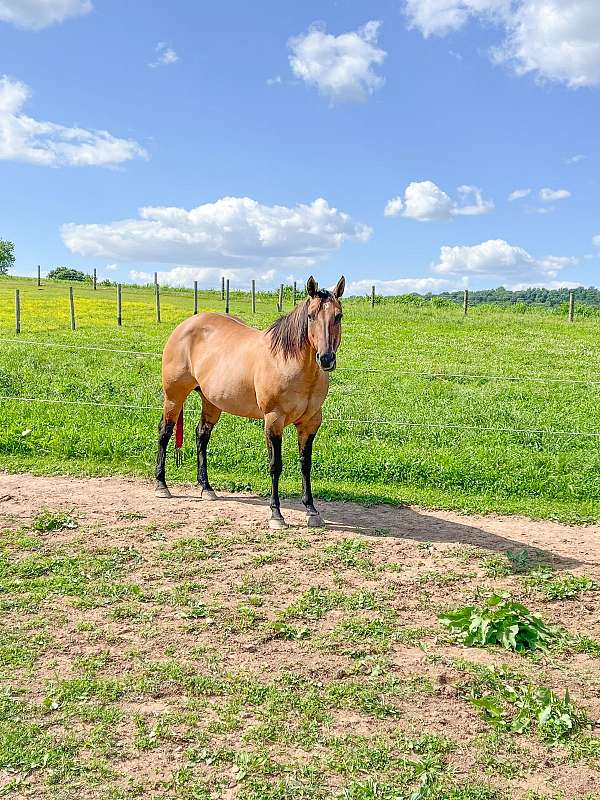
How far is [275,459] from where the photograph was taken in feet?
21.3

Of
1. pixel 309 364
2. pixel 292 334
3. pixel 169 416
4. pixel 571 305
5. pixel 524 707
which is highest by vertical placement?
pixel 571 305

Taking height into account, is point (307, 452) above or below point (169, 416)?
below

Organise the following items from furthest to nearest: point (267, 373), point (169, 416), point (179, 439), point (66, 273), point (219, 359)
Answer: point (66, 273) < point (179, 439) < point (169, 416) < point (219, 359) < point (267, 373)

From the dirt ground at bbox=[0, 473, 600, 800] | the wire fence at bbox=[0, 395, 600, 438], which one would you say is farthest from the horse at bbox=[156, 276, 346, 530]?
the wire fence at bbox=[0, 395, 600, 438]

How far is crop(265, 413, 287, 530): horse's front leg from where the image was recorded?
632 cm

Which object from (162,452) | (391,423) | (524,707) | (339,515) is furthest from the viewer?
(391,423)

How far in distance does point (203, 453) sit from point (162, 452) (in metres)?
0.43

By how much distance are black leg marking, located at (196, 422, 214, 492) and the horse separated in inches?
0.4

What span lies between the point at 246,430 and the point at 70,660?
5798mm

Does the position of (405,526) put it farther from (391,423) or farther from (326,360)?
(391,423)

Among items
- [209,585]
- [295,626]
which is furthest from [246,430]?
[295,626]

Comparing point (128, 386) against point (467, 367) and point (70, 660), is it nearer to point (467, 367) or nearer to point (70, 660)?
point (467, 367)

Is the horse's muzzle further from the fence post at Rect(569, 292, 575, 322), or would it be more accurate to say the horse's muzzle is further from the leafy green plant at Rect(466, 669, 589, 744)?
the fence post at Rect(569, 292, 575, 322)

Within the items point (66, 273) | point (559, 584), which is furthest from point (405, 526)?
point (66, 273)
